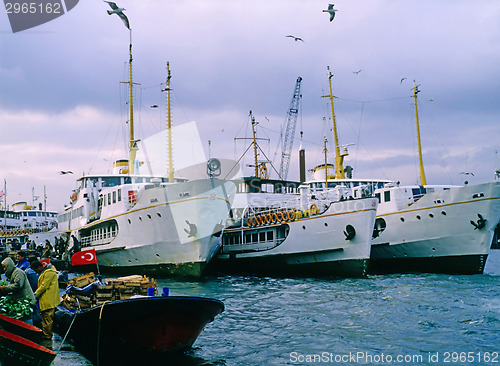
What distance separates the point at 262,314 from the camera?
14.6 m

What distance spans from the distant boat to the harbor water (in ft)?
16.0

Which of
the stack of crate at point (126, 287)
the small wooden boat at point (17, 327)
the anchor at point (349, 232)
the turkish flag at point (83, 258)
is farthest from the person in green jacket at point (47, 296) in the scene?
the anchor at point (349, 232)

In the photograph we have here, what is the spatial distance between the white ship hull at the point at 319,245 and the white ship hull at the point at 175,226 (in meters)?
3.73

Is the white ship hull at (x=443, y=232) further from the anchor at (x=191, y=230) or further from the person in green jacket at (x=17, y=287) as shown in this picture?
the person in green jacket at (x=17, y=287)

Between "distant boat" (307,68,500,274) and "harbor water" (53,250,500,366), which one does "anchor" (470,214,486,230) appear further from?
"harbor water" (53,250,500,366)

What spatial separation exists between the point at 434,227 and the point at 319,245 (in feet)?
25.2

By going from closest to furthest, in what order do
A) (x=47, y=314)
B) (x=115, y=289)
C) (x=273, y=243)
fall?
(x=47, y=314) → (x=115, y=289) → (x=273, y=243)

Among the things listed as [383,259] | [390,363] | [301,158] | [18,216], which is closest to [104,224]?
[383,259]

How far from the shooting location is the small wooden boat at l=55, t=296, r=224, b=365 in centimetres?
892

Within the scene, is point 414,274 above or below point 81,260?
below

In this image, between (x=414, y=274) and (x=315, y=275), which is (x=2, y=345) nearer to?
(x=315, y=275)

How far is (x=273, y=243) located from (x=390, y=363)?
18.0 metres

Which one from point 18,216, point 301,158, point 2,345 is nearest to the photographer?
point 2,345

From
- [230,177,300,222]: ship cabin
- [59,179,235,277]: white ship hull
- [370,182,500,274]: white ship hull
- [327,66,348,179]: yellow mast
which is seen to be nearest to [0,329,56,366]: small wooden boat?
[59,179,235,277]: white ship hull
